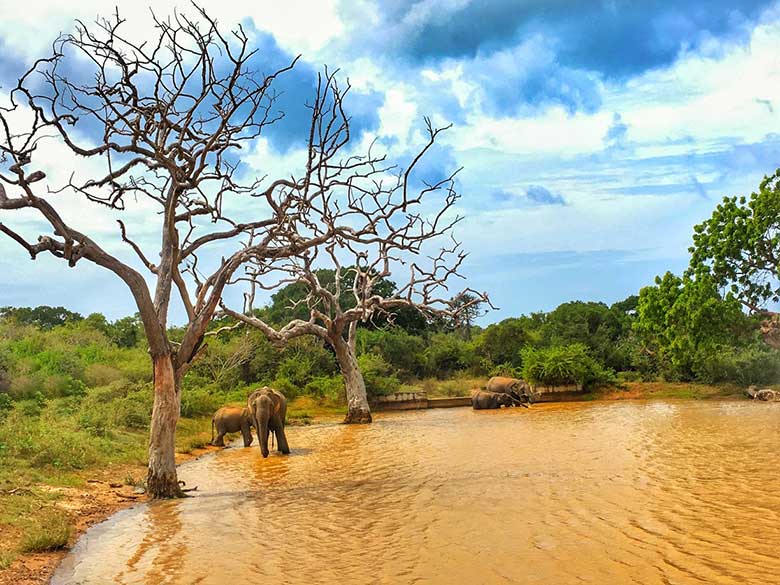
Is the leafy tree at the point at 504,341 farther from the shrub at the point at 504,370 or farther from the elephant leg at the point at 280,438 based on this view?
the elephant leg at the point at 280,438

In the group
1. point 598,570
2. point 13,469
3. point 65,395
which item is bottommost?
point 598,570

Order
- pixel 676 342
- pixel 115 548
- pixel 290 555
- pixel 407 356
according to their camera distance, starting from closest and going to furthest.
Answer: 1. pixel 290 555
2. pixel 115 548
3. pixel 676 342
4. pixel 407 356

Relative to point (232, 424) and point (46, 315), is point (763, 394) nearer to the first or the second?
point (232, 424)

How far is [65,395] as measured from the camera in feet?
66.0

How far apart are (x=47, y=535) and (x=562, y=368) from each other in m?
24.6

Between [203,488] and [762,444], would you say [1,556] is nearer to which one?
[203,488]

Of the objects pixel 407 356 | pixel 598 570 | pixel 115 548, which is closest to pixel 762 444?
pixel 598 570

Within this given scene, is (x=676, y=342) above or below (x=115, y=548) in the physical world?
above

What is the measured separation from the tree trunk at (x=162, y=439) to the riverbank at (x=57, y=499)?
444 millimetres

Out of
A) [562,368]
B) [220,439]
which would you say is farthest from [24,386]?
[562,368]

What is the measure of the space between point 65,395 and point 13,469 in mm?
9759

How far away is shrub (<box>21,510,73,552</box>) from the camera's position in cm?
758

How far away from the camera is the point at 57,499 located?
10.0 meters

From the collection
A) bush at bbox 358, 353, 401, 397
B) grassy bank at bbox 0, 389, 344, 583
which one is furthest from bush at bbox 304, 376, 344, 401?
grassy bank at bbox 0, 389, 344, 583
